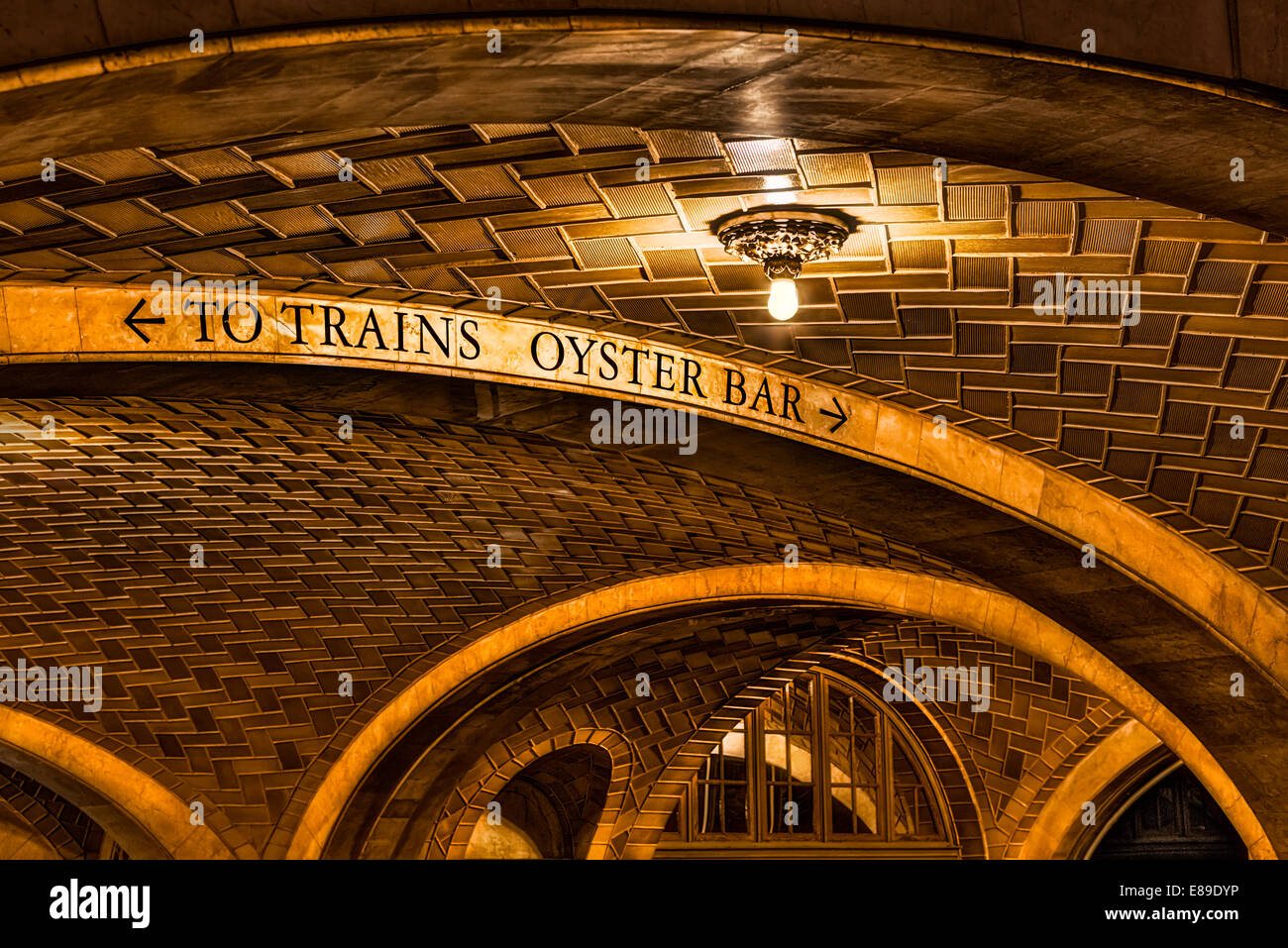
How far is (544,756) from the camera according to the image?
1471 centimetres

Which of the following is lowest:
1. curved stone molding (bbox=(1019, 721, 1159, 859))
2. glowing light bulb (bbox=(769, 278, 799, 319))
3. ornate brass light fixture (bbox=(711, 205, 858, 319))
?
curved stone molding (bbox=(1019, 721, 1159, 859))

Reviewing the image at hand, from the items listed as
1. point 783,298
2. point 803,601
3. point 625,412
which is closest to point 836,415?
point 625,412

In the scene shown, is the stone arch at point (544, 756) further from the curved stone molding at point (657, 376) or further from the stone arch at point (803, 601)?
the curved stone molding at point (657, 376)

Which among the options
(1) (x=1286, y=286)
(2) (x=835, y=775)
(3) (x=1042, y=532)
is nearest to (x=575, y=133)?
(1) (x=1286, y=286)

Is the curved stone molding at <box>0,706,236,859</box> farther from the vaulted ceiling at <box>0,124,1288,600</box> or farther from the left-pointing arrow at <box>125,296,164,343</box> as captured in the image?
the vaulted ceiling at <box>0,124,1288,600</box>

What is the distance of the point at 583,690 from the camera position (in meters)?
13.6

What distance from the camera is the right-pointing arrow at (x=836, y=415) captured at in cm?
649

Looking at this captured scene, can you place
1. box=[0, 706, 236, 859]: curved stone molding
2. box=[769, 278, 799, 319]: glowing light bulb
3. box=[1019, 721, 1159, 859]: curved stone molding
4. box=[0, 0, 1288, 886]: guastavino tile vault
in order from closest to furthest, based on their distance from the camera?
box=[0, 0, 1288, 886]: guastavino tile vault, box=[769, 278, 799, 319]: glowing light bulb, box=[0, 706, 236, 859]: curved stone molding, box=[1019, 721, 1159, 859]: curved stone molding

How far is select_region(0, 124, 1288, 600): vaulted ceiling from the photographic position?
16.0ft

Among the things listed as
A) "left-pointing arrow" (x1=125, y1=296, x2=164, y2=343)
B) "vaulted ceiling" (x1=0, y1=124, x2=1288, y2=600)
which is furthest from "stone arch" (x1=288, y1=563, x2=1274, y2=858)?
"left-pointing arrow" (x1=125, y1=296, x2=164, y2=343)

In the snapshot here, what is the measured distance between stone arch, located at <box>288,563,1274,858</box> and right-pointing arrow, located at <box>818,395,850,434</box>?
2649 mm

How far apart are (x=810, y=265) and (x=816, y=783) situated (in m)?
10.8

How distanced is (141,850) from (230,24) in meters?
11.9
